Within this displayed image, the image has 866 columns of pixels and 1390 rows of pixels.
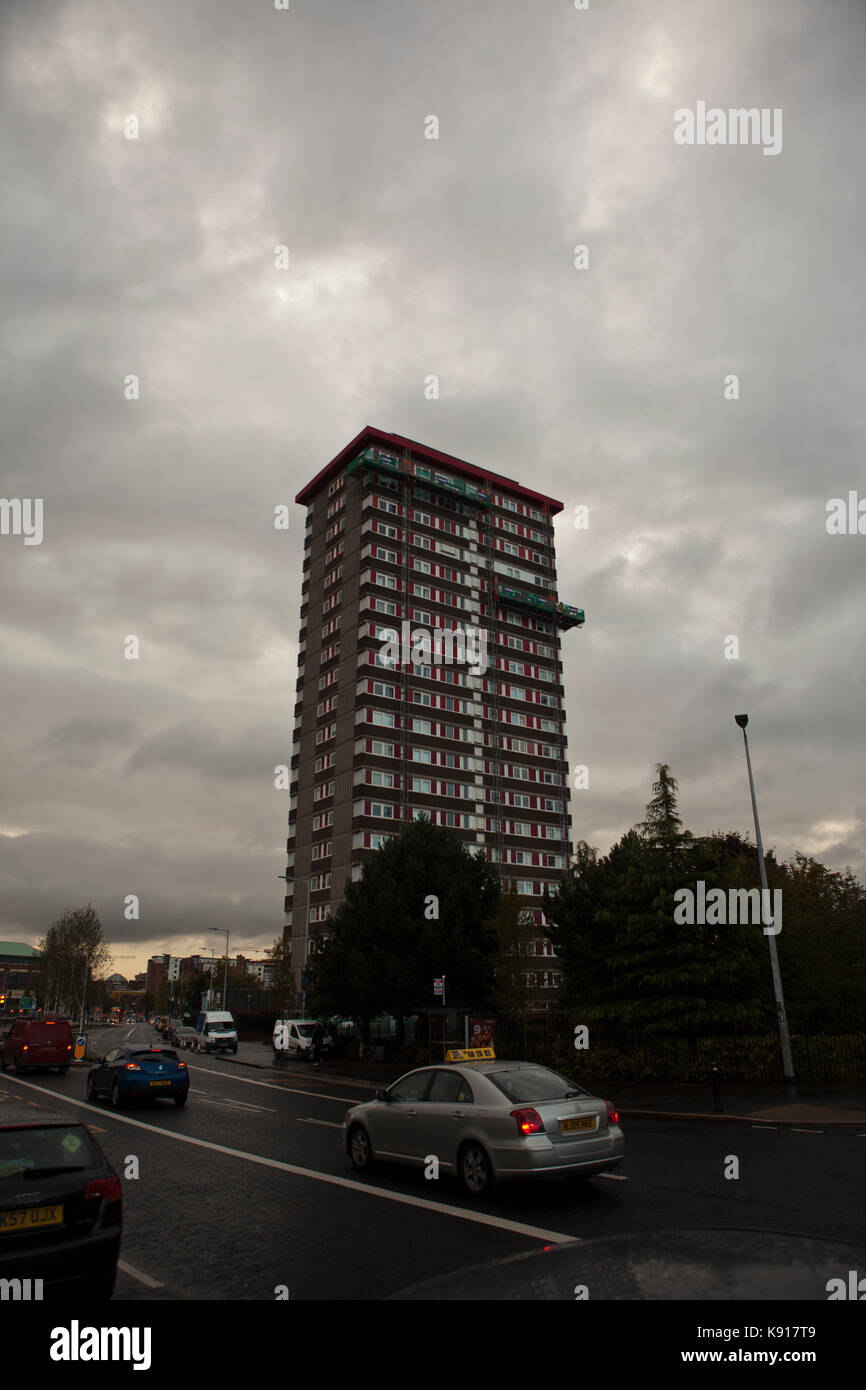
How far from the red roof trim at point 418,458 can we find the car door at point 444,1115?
8082 centimetres

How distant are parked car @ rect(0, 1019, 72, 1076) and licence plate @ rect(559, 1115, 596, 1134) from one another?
90.7ft

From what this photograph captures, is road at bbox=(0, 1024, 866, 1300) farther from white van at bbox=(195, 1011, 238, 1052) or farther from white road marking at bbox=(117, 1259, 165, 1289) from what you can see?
white van at bbox=(195, 1011, 238, 1052)

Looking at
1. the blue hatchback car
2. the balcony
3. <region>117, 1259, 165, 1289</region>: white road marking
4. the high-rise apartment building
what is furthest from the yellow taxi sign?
the balcony

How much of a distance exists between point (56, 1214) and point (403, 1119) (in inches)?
224

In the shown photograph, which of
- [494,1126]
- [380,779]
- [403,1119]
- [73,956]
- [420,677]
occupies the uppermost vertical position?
[420,677]

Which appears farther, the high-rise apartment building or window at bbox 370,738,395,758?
the high-rise apartment building

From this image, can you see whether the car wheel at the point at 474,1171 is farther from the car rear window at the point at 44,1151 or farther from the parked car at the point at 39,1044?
the parked car at the point at 39,1044

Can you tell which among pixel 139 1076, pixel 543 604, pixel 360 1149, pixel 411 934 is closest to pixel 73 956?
pixel 543 604

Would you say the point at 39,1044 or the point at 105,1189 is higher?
the point at 105,1189

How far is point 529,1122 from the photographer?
Result: 29.9 ft

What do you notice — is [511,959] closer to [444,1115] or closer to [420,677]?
[444,1115]

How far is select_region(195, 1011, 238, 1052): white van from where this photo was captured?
49375 millimetres

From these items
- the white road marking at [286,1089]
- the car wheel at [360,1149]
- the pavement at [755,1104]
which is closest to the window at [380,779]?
the white road marking at [286,1089]

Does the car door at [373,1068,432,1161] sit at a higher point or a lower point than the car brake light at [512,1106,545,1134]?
lower
